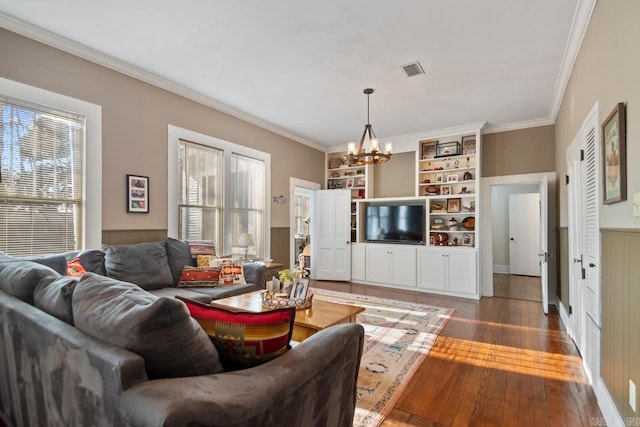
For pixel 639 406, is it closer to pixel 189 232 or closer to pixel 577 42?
pixel 577 42

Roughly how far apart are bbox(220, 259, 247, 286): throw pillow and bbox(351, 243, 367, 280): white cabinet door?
3.13 m

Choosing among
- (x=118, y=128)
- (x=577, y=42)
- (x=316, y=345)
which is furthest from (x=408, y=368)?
(x=118, y=128)

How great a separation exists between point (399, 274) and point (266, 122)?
11.9 feet

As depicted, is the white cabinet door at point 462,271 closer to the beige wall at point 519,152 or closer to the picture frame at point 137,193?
the beige wall at point 519,152

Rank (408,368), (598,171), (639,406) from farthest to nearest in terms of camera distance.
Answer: (408,368) < (598,171) < (639,406)

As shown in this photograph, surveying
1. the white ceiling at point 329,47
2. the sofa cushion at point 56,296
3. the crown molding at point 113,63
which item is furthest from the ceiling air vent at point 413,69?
the sofa cushion at point 56,296

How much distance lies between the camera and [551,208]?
193 inches

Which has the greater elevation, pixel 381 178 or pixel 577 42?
pixel 577 42

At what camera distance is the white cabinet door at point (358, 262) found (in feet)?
21.0

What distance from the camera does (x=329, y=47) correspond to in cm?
307

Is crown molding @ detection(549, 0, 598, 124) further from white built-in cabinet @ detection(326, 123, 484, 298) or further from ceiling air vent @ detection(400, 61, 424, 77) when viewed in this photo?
white built-in cabinet @ detection(326, 123, 484, 298)

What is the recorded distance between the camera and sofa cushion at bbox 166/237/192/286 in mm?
3553

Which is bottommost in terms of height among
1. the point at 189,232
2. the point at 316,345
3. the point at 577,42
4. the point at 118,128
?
the point at 316,345

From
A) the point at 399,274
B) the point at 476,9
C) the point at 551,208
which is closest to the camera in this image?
the point at 476,9
